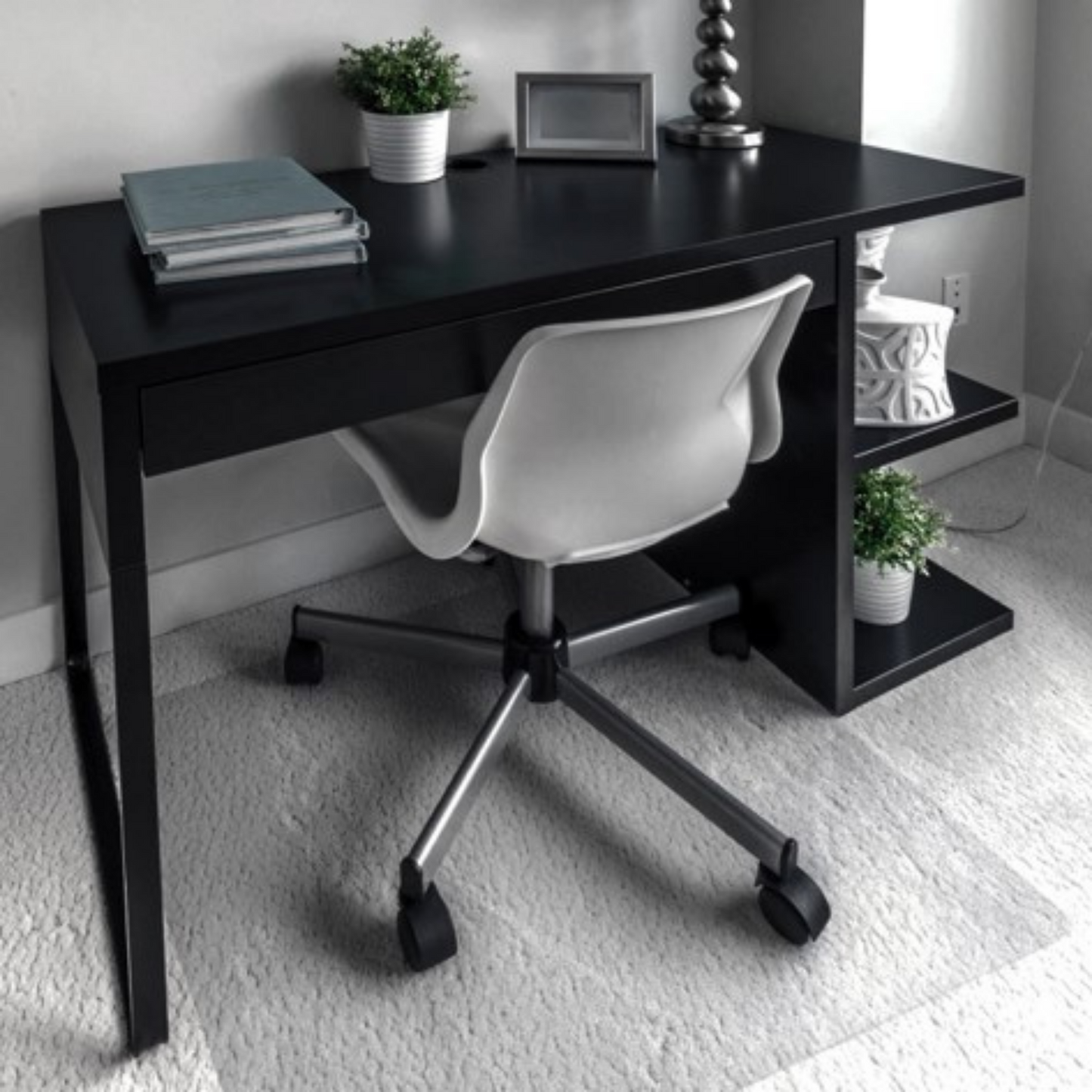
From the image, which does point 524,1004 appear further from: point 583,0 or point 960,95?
point 960,95

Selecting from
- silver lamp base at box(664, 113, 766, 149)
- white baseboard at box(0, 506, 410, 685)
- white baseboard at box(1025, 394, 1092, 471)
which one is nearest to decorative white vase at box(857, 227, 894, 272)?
silver lamp base at box(664, 113, 766, 149)

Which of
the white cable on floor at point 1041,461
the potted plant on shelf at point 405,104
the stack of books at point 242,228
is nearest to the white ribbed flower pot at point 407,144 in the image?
the potted plant on shelf at point 405,104

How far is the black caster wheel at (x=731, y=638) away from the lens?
81.9 inches

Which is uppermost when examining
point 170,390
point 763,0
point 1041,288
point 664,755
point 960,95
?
point 763,0

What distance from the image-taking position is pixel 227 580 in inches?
88.3

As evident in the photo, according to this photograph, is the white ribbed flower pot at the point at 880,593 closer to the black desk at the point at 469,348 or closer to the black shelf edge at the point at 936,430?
the black desk at the point at 469,348

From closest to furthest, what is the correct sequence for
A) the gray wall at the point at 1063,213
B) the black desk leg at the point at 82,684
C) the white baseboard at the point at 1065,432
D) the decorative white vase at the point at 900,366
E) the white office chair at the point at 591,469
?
the white office chair at the point at 591,469
the black desk leg at the point at 82,684
the decorative white vase at the point at 900,366
the gray wall at the point at 1063,213
the white baseboard at the point at 1065,432

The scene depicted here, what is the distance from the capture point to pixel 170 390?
1.33 m

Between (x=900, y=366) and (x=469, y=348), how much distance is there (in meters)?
0.75

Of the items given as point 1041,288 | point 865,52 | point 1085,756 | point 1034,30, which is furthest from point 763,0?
point 1085,756

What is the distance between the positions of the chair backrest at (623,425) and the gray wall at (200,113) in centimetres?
43

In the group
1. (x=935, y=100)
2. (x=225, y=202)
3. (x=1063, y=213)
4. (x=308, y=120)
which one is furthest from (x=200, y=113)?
(x=1063, y=213)

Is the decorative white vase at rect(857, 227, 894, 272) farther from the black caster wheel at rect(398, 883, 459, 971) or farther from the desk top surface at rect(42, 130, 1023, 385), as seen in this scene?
the black caster wheel at rect(398, 883, 459, 971)

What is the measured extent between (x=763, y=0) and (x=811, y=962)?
1.55 metres
